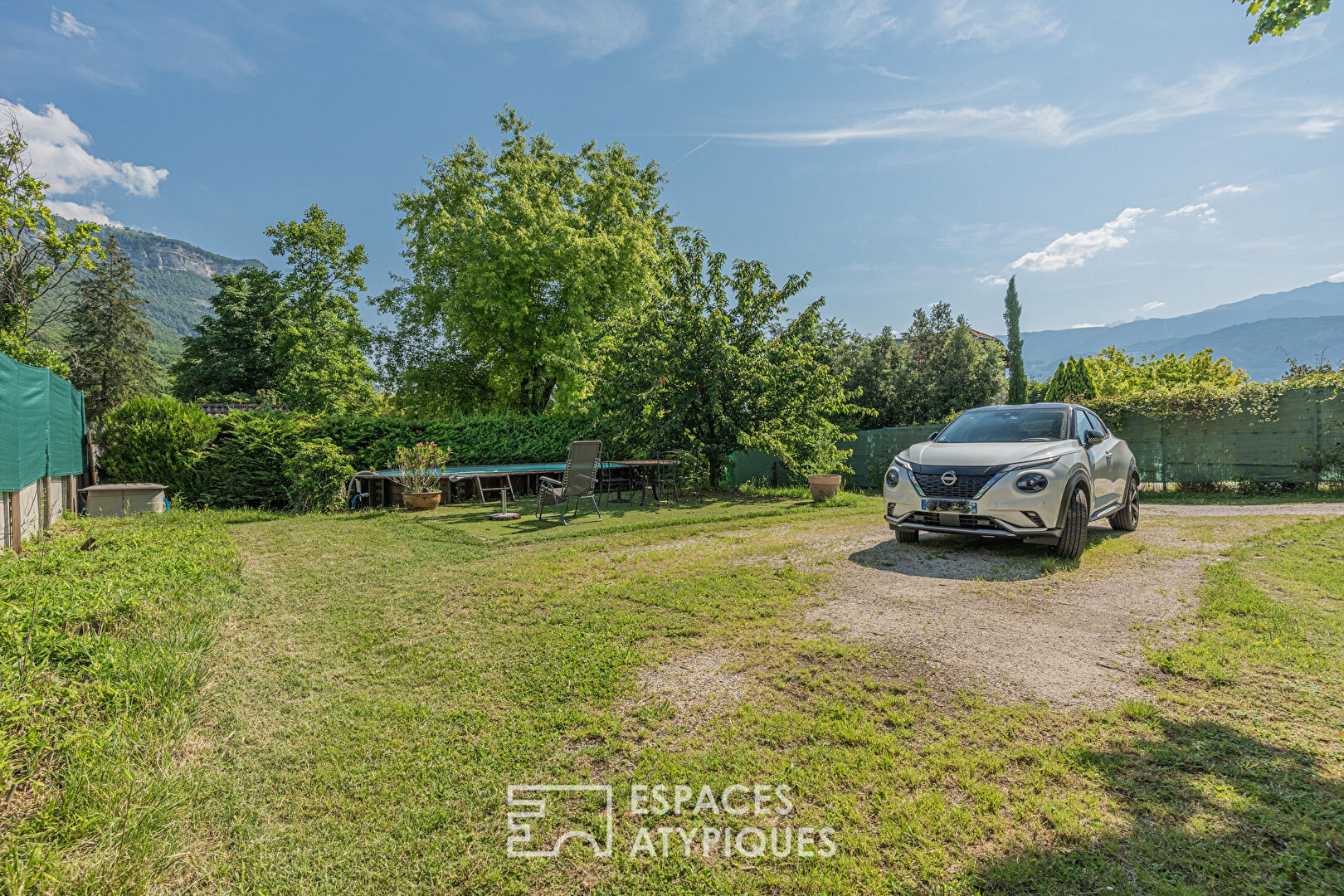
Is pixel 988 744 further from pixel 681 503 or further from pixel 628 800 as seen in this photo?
pixel 681 503

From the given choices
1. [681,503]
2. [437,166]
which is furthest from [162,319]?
[681,503]

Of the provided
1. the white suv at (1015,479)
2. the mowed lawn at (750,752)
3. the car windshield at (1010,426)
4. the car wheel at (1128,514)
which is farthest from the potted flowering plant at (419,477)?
the car wheel at (1128,514)

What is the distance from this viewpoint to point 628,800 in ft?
6.97

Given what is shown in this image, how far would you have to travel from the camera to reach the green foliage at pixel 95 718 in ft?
5.67

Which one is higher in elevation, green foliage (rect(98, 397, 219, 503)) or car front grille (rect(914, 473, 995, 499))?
green foliage (rect(98, 397, 219, 503))

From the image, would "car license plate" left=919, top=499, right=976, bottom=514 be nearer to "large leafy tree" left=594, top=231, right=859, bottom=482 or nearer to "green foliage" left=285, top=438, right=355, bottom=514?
"large leafy tree" left=594, top=231, right=859, bottom=482

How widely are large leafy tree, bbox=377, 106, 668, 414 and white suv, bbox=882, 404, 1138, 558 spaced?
12.6 m

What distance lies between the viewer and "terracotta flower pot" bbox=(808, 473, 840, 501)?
11734mm

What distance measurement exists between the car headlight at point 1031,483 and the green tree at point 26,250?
17.8 meters

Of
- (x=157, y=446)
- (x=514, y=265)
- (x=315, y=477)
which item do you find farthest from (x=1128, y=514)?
(x=514, y=265)

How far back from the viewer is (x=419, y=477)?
1114cm

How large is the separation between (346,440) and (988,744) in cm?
1355

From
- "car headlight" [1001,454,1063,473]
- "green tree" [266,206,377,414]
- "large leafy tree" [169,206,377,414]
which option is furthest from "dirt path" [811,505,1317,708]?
"large leafy tree" [169,206,377,414]

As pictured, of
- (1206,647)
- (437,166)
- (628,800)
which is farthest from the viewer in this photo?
(437,166)
